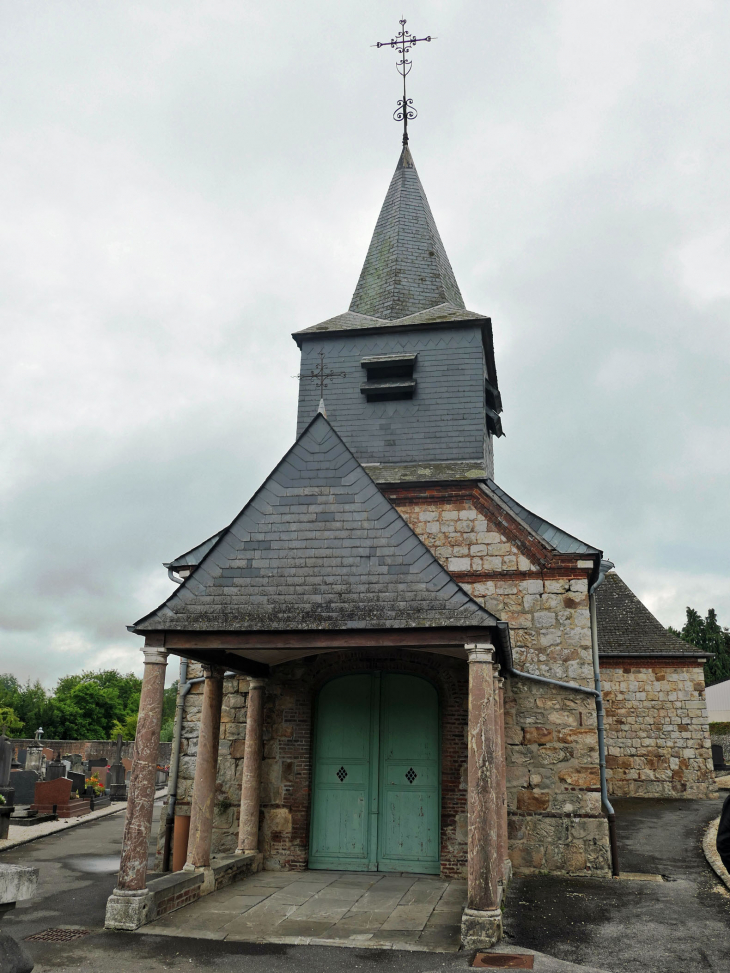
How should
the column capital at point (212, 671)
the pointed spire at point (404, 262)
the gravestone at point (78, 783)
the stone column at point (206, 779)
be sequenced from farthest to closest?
the gravestone at point (78, 783) → the pointed spire at point (404, 262) → the column capital at point (212, 671) → the stone column at point (206, 779)

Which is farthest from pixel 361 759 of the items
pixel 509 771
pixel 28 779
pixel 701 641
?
pixel 701 641

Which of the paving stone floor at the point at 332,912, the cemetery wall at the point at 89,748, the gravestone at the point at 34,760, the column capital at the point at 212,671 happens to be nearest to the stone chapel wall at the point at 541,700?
the paving stone floor at the point at 332,912

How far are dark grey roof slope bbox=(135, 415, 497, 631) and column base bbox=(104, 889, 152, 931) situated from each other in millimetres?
2601

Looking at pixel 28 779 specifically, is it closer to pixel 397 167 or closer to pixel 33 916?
pixel 33 916

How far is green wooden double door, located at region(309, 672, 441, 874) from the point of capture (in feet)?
33.1

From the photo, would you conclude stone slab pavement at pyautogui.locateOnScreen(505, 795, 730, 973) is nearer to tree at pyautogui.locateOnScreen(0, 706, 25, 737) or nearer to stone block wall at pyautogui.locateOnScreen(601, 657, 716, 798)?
stone block wall at pyautogui.locateOnScreen(601, 657, 716, 798)

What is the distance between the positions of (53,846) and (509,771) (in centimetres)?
915

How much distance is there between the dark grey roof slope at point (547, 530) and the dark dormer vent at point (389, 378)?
2403mm

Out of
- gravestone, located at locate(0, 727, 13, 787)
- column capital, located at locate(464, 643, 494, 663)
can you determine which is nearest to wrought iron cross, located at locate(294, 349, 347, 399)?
column capital, located at locate(464, 643, 494, 663)

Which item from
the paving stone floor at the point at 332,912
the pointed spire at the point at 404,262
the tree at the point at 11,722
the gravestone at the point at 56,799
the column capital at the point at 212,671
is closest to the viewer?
the paving stone floor at the point at 332,912

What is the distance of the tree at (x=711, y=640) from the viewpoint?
4497 centimetres

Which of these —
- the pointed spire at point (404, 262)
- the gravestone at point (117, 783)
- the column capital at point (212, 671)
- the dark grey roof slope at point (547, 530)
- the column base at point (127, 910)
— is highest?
the pointed spire at point (404, 262)

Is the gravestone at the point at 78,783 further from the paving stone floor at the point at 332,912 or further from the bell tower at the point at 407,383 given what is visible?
the bell tower at the point at 407,383

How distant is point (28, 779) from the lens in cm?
1914
